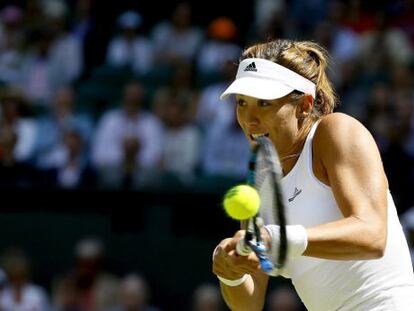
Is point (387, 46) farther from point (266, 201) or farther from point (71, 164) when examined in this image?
point (266, 201)

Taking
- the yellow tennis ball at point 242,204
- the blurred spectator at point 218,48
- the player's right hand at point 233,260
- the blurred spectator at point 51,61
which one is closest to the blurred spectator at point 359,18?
the blurred spectator at point 218,48

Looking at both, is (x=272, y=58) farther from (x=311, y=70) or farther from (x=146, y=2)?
(x=146, y=2)

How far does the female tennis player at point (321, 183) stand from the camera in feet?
10.7

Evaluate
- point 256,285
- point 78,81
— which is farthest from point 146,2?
point 256,285

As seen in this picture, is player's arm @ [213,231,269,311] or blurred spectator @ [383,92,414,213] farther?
blurred spectator @ [383,92,414,213]

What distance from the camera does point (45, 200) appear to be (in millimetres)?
9109

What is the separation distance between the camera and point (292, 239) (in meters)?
3.07

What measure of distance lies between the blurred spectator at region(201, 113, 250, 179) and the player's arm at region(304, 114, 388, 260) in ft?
18.6

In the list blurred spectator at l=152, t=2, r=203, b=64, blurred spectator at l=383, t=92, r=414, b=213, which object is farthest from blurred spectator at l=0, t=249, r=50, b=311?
blurred spectator at l=383, t=92, r=414, b=213

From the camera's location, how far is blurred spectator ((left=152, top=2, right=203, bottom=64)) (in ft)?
36.4

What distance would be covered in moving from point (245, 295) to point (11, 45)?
8.22m

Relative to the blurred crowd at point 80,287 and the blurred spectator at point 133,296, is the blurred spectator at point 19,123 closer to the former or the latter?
the blurred crowd at point 80,287

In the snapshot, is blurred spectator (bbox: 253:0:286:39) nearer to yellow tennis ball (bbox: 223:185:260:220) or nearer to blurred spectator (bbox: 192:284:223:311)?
blurred spectator (bbox: 192:284:223:311)

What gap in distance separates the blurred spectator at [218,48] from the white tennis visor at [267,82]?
704 centimetres
